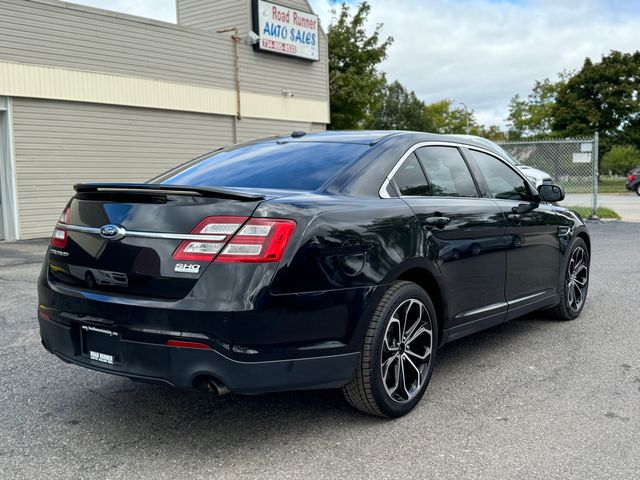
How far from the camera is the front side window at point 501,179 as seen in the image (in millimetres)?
4852

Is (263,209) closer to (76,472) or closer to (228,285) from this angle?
(228,285)

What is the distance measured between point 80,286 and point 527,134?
6589 cm

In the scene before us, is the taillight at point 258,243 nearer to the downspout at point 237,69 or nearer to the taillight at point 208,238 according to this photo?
the taillight at point 208,238

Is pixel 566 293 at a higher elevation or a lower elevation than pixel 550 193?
lower

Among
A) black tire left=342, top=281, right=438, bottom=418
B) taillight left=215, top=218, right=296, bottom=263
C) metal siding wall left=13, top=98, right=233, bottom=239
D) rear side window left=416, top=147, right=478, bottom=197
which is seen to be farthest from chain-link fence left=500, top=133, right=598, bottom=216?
taillight left=215, top=218, right=296, bottom=263

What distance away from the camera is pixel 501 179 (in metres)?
5.05

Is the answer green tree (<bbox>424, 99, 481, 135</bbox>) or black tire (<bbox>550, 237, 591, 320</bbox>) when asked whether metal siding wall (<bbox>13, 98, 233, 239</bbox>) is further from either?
green tree (<bbox>424, 99, 481, 135</bbox>)

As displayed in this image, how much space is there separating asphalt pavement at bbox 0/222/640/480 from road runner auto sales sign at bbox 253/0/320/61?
1554cm

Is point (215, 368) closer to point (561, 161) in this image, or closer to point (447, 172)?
point (447, 172)

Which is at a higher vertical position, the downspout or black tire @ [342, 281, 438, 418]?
the downspout

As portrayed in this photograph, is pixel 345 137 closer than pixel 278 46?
Yes

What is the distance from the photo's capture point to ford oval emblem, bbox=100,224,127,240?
3184mm

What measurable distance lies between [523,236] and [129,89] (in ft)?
42.6

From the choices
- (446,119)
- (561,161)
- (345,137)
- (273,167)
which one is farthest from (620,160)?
(273,167)
